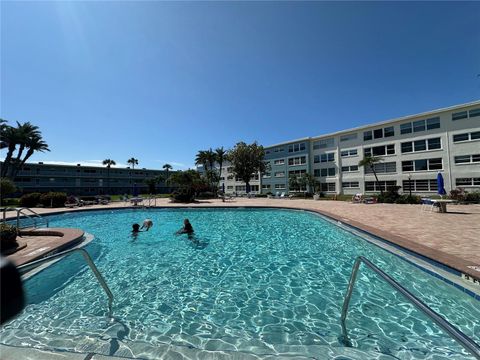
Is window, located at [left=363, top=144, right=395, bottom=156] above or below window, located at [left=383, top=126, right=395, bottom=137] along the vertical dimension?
below

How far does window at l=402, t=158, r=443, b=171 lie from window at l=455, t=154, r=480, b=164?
5.82ft

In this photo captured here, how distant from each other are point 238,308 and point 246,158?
45.3 metres

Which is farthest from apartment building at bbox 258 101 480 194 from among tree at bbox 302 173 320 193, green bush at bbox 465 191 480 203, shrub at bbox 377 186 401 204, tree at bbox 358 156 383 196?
green bush at bbox 465 191 480 203

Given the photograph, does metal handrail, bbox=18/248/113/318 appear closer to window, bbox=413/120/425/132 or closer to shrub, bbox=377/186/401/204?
shrub, bbox=377/186/401/204

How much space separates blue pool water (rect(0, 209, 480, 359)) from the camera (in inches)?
139

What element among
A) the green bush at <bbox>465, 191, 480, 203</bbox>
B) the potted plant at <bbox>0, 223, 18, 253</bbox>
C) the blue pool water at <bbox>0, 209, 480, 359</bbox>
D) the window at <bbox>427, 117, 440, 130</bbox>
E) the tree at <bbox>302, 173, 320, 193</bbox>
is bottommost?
the blue pool water at <bbox>0, 209, 480, 359</bbox>

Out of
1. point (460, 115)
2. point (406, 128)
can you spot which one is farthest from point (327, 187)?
point (460, 115)

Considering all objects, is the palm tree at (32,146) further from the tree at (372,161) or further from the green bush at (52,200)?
the tree at (372,161)

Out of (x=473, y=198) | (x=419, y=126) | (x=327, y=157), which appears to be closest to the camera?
(x=473, y=198)

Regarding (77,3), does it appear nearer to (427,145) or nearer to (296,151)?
(427,145)

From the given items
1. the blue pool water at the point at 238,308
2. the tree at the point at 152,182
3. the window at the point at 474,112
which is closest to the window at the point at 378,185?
the window at the point at 474,112

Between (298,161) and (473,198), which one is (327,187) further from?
(473,198)

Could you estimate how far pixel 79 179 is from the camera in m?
59.4

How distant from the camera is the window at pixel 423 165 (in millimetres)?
30719
